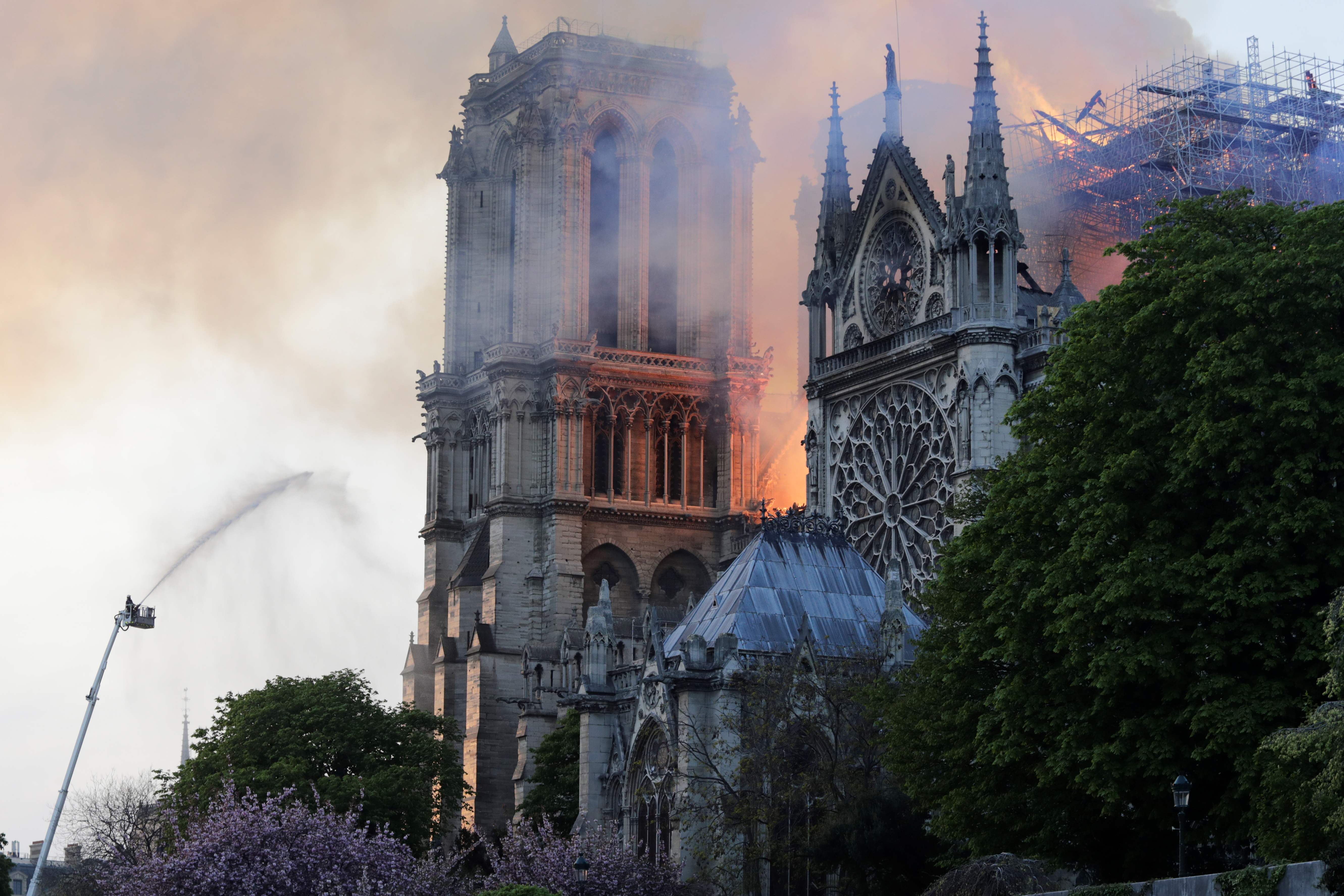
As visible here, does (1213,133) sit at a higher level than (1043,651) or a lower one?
higher

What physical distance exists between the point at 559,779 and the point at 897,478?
17118 mm

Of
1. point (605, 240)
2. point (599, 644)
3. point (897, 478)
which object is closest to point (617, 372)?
point (605, 240)

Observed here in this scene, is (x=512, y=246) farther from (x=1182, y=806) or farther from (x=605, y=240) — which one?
(x=1182, y=806)

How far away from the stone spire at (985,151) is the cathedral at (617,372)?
1.53m

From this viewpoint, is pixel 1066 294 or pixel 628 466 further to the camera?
pixel 628 466

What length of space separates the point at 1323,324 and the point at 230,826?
25.2m

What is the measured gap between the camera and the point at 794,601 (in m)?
57.1

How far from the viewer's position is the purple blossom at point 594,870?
50.4m

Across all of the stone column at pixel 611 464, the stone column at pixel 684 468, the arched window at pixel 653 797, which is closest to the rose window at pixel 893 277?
the arched window at pixel 653 797

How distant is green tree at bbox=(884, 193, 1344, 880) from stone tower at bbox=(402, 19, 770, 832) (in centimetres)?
5050

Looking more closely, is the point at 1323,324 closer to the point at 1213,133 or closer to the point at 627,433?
the point at 1213,133

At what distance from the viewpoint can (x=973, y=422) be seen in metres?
63.8

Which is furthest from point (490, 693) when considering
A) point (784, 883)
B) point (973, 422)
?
point (784, 883)

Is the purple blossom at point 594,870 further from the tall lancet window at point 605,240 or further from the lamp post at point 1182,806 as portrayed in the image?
the tall lancet window at point 605,240
